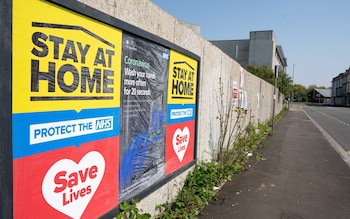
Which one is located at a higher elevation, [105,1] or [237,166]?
[105,1]

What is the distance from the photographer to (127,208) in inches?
101

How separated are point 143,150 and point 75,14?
156cm

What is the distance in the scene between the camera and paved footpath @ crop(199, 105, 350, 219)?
13.0 ft

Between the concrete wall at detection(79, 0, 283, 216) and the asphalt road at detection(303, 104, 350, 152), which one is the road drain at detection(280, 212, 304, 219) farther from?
the asphalt road at detection(303, 104, 350, 152)

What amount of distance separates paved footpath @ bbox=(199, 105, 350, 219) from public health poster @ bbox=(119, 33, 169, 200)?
50.5 inches

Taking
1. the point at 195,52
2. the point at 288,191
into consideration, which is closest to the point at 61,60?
the point at 195,52

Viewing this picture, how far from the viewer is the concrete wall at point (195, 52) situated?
2.57 meters

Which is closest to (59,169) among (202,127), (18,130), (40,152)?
(40,152)

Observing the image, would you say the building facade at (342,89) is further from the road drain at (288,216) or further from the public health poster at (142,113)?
the public health poster at (142,113)

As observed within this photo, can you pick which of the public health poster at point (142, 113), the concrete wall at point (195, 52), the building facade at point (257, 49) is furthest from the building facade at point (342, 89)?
the public health poster at point (142, 113)

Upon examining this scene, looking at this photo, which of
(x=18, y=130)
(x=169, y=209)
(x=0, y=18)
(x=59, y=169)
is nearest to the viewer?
(x=0, y=18)

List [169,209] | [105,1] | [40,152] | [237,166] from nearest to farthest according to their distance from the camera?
[40,152], [105,1], [169,209], [237,166]

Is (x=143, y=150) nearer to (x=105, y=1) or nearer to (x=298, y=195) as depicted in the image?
(x=105, y=1)

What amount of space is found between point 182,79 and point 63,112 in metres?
2.17
